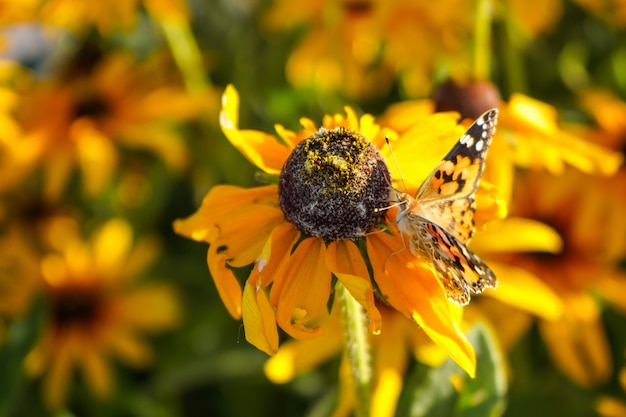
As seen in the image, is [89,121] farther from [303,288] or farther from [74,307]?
[303,288]

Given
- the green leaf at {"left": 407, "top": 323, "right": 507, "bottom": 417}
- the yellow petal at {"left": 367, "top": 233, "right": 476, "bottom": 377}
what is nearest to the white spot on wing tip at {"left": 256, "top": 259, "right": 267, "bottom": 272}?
the yellow petal at {"left": 367, "top": 233, "right": 476, "bottom": 377}

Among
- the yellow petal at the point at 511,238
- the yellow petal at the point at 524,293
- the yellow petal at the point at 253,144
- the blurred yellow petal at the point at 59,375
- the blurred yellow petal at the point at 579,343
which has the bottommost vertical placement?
the blurred yellow petal at the point at 579,343

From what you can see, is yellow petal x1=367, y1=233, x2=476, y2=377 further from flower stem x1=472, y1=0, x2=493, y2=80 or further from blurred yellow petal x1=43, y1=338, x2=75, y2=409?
blurred yellow petal x1=43, y1=338, x2=75, y2=409

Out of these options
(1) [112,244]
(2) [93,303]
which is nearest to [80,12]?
(1) [112,244]

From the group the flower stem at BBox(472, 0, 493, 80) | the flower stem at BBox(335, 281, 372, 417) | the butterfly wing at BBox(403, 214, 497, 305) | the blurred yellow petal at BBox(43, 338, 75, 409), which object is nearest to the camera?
the butterfly wing at BBox(403, 214, 497, 305)

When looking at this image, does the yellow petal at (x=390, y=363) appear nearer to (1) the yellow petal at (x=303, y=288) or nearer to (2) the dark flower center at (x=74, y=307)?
(1) the yellow petal at (x=303, y=288)

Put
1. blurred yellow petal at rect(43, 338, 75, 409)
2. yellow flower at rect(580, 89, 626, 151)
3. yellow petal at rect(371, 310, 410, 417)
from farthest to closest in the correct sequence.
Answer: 1. blurred yellow petal at rect(43, 338, 75, 409)
2. yellow flower at rect(580, 89, 626, 151)
3. yellow petal at rect(371, 310, 410, 417)

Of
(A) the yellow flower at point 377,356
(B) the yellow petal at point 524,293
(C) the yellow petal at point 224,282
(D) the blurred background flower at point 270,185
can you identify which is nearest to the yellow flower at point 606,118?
(D) the blurred background flower at point 270,185

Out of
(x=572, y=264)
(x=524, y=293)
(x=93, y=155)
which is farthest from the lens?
(x=93, y=155)
